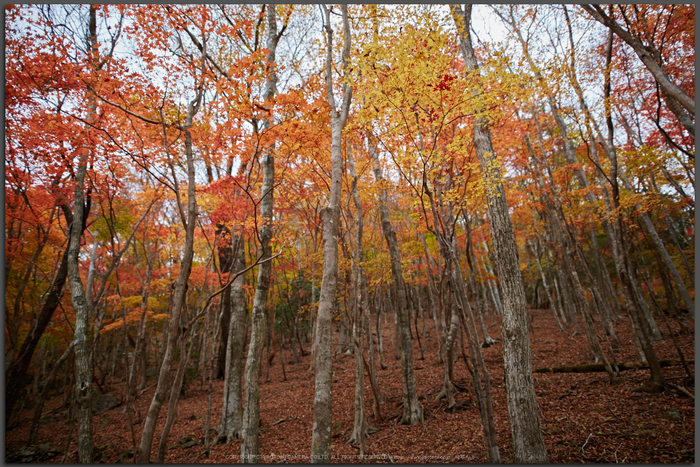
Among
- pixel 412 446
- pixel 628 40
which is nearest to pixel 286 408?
pixel 412 446

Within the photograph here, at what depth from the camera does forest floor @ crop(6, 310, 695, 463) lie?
12.7 ft

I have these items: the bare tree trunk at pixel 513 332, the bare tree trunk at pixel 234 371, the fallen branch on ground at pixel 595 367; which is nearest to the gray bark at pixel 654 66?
the bare tree trunk at pixel 513 332

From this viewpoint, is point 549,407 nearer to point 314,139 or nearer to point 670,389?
point 670,389

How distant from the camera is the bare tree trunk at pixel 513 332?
369cm

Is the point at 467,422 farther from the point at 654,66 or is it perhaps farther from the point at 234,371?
the point at 654,66

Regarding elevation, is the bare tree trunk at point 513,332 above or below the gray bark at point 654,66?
below

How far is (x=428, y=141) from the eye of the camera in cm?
684

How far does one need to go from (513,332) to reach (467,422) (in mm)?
2538

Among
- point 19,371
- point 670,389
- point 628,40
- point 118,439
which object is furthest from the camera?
point 118,439

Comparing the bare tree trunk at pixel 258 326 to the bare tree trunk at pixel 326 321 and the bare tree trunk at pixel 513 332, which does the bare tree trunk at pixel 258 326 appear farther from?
the bare tree trunk at pixel 513 332

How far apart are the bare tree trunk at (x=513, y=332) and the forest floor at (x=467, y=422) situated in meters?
0.60

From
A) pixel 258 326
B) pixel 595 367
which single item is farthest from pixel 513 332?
pixel 595 367

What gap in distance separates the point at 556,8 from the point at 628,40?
369 cm

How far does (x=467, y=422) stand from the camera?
5309 mm
